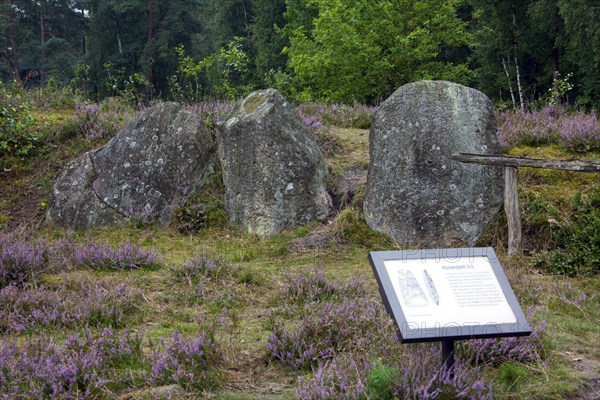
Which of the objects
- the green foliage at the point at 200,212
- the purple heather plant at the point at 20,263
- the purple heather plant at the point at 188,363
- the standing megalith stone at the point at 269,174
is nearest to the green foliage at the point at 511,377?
the purple heather plant at the point at 188,363

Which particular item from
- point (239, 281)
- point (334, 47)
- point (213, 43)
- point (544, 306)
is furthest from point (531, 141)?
point (213, 43)

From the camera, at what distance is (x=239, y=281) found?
7.46 metres

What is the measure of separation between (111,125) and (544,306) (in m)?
9.57

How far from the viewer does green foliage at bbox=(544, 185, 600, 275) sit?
316 inches

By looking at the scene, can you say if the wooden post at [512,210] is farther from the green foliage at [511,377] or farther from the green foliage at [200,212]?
the green foliage at [200,212]

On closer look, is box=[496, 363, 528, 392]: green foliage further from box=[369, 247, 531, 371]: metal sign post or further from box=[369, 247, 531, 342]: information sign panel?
box=[369, 247, 531, 342]: information sign panel

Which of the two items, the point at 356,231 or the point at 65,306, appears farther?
the point at 356,231

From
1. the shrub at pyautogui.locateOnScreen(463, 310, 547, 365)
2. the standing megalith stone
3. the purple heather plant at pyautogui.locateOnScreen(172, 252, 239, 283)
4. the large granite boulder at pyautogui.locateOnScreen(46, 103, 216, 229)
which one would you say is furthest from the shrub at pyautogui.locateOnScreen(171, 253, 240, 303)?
the large granite boulder at pyautogui.locateOnScreen(46, 103, 216, 229)

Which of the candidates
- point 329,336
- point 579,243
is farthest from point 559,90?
point 329,336

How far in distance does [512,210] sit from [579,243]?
951mm

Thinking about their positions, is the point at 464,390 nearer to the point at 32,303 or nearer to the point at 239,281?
the point at 239,281

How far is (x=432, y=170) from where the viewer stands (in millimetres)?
9336

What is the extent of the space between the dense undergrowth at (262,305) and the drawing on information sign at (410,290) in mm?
462

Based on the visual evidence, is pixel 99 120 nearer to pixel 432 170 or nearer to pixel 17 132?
pixel 17 132
